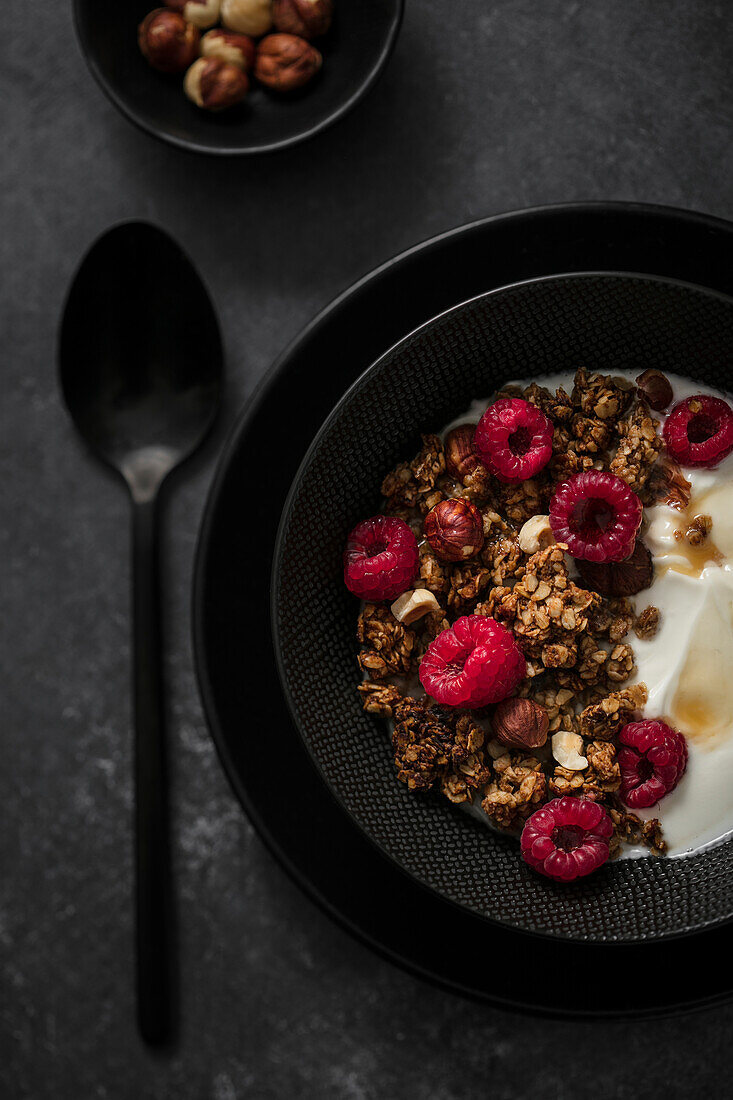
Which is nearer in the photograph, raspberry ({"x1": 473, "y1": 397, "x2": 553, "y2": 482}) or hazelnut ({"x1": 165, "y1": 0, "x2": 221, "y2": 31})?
raspberry ({"x1": 473, "y1": 397, "x2": 553, "y2": 482})

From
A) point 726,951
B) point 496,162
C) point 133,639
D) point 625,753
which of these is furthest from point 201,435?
point 726,951

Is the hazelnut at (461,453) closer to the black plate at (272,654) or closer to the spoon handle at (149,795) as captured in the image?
the black plate at (272,654)

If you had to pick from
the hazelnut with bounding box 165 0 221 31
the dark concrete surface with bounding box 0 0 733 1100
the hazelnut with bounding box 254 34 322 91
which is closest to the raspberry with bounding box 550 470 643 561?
the dark concrete surface with bounding box 0 0 733 1100

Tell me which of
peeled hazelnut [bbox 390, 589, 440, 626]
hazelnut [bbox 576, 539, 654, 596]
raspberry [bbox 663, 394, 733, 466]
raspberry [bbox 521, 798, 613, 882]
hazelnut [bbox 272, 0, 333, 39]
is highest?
hazelnut [bbox 272, 0, 333, 39]

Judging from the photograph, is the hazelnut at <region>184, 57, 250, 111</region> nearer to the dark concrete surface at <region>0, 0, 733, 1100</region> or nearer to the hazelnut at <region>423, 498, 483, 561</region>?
the dark concrete surface at <region>0, 0, 733, 1100</region>

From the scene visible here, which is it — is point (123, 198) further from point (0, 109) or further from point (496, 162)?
point (496, 162)

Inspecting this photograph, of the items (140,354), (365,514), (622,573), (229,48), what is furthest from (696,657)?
(229,48)

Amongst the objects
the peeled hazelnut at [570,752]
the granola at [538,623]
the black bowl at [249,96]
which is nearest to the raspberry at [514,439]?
the granola at [538,623]
